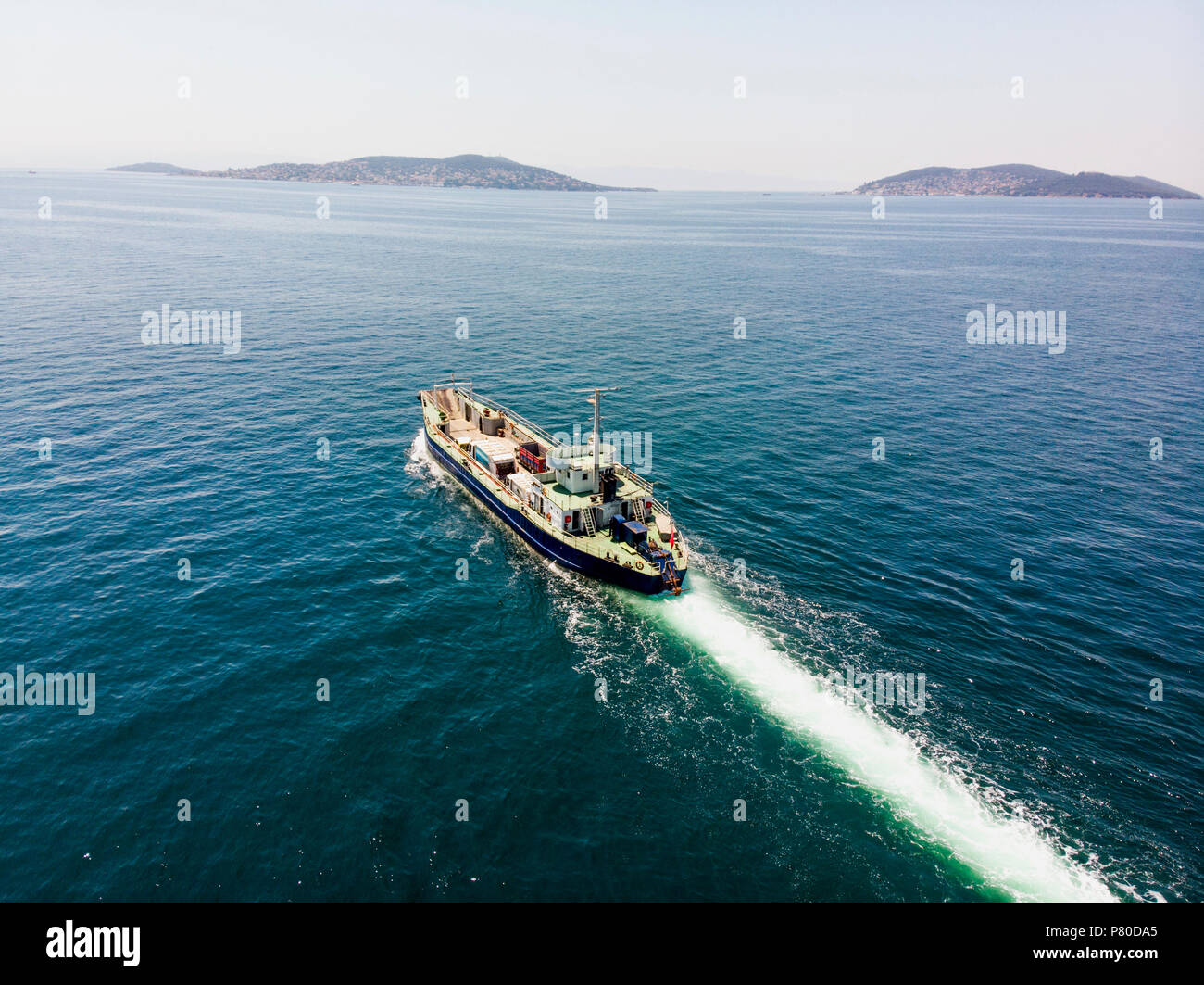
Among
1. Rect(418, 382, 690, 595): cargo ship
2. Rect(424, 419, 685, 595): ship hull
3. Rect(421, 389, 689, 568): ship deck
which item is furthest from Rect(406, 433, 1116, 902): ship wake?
Rect(421, 389, 689, 568): ship deck

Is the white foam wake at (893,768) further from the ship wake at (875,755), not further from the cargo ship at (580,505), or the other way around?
the cargo ship at (580,505)

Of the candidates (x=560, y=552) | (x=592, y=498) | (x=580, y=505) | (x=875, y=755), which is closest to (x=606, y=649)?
(x=560, y=552)

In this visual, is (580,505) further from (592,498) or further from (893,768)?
(893,768)

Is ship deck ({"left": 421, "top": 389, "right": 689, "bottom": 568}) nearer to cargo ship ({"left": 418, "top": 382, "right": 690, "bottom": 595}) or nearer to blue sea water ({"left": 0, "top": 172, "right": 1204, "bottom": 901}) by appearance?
cargo ship ({"left": 418, "top": 382, "right": 690, "bottom": 595})
